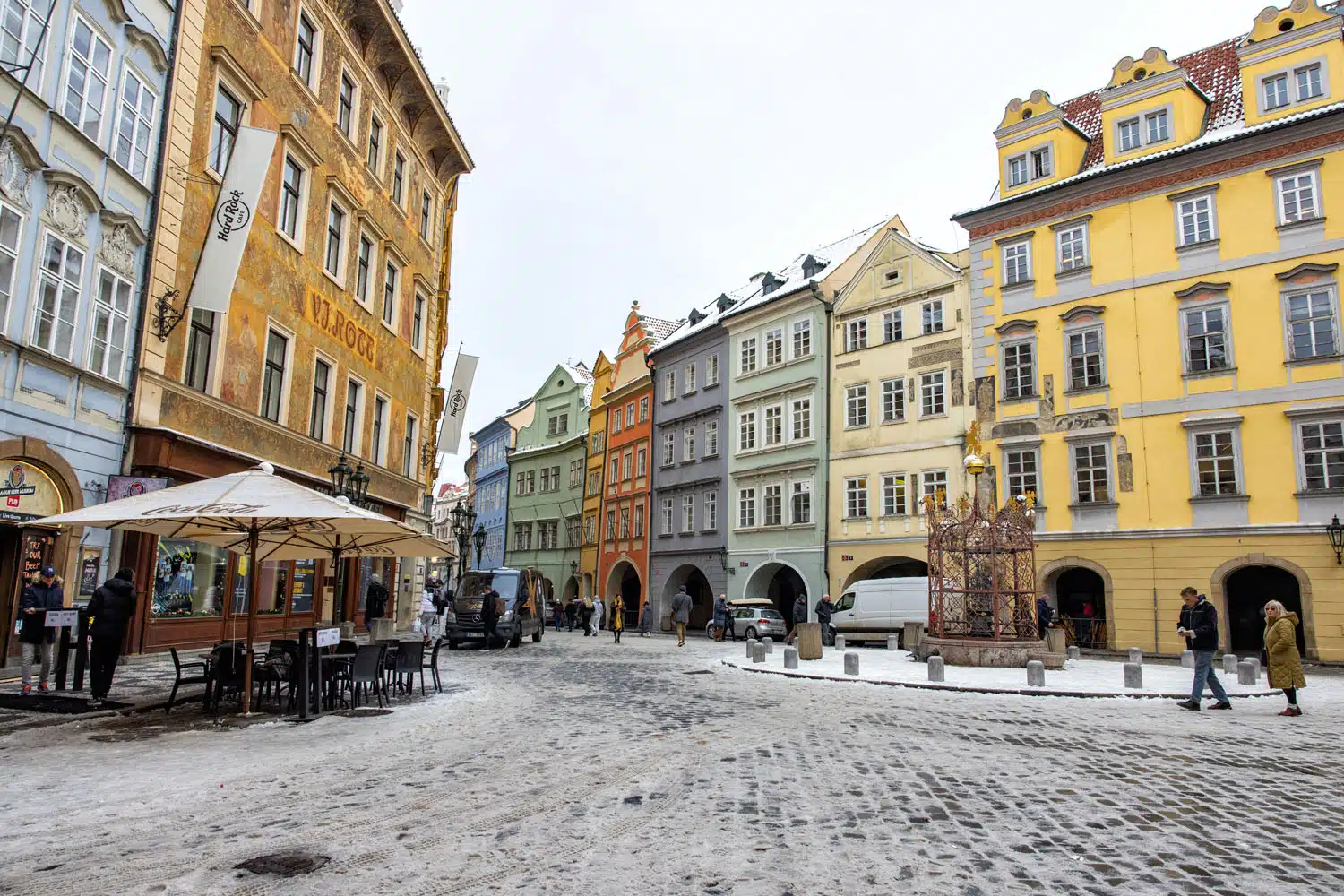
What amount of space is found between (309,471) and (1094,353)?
23.1m

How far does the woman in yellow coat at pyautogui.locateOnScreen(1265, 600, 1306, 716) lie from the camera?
40.1ft

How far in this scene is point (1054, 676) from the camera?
57.1ft

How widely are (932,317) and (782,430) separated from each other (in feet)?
26.2

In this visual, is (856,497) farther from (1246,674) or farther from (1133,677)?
(1133,677)

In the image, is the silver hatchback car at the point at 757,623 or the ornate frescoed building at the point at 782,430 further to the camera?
the ornate frescoed building at the point at 782,430

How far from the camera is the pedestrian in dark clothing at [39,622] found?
38.3ft

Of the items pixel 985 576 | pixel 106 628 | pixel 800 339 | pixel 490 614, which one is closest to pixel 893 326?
pixel 800 339

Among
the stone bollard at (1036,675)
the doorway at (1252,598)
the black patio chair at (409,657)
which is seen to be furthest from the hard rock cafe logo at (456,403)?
the doorway at (1252,598)

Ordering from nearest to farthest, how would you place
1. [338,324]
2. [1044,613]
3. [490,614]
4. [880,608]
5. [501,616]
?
1. [338,324]
2. [1044,613]
3. [490,614]
4. [501,616]
5. [880,608]

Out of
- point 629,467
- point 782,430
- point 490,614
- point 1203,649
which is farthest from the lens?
point 629,467

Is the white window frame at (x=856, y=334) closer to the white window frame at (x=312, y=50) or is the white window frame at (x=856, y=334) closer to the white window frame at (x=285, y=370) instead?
the white window frame at (x=312, y=50)

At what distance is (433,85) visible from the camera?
29969 mm

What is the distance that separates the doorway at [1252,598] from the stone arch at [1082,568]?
9.46 feet

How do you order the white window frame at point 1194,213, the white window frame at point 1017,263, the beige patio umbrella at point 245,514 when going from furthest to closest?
1. the white window frame at point 1017,263
2. the white window frame at point 1194,213
3. the beige patio umbrella at point 245,514
